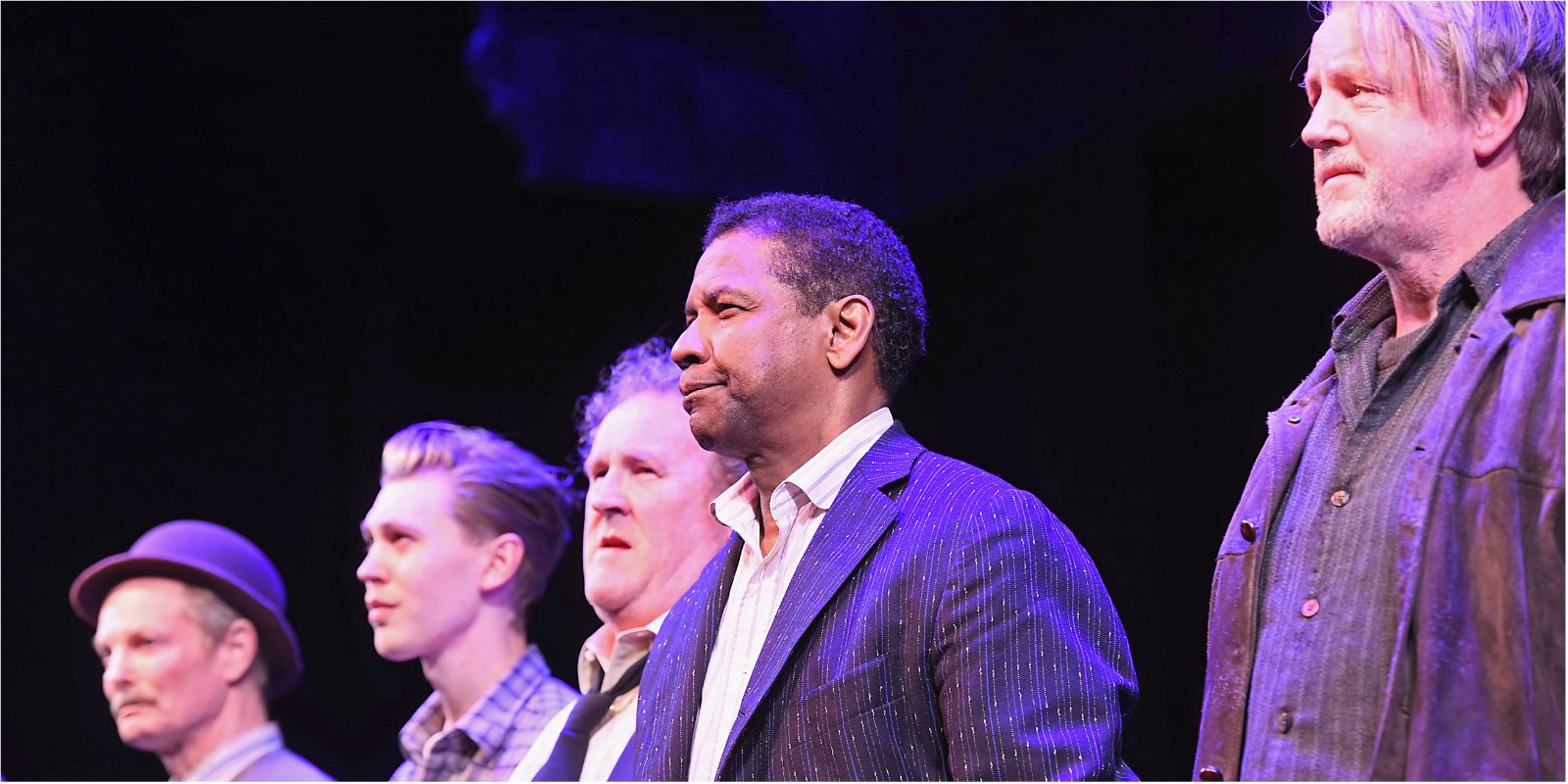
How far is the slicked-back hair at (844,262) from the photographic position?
261 cm

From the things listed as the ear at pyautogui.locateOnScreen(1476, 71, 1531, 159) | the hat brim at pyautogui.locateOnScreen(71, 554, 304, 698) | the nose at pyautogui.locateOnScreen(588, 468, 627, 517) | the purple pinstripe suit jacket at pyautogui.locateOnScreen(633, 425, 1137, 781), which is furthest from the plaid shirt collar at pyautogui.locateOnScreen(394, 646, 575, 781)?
the ear at pyautogui.locateOnScreen(1476, 71, 1531, 159)

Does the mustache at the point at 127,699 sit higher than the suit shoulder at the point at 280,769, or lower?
higher

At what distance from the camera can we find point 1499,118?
1.84 meters

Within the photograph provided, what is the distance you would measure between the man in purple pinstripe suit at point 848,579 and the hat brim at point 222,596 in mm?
2102

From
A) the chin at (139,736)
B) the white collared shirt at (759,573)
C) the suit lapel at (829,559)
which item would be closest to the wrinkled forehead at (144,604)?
the chin at (139,736)

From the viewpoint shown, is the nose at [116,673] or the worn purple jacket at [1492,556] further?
the nose at [116,673]

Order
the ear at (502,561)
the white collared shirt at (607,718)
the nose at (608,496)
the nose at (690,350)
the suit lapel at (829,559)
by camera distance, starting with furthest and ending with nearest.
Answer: the ear at (502,561) → the nose at (608,496) → the white collared shirt at (607,718) → the nose at (690,350) → the suit lapel at (829,559)

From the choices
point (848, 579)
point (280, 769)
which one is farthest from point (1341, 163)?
point (280, 769)

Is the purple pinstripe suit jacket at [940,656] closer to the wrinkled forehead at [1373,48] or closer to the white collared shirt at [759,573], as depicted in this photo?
the white collared shirt at [759,573]

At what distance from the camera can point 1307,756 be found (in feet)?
5.49

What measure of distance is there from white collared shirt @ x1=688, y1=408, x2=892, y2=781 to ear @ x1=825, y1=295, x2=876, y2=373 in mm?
104

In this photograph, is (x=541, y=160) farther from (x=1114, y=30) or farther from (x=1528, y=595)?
(x=1528, y=595)

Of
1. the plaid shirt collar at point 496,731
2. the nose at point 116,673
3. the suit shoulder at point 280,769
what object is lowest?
the suit shoulder at point 280,769

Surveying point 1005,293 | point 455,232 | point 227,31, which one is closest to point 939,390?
point 1005,293
